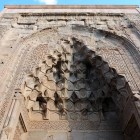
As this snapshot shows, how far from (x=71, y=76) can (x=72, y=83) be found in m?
0.16

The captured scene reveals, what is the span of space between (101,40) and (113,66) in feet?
3.17

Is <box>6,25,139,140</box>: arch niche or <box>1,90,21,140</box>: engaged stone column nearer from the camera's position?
<box>1,90,21,140</box>: engaged stone column

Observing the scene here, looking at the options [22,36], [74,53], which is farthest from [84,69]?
[22,36]

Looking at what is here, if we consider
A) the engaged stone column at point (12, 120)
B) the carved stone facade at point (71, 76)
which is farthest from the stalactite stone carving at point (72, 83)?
the engaged stone column at point (12, 120)

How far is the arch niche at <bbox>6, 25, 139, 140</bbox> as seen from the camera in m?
3.58

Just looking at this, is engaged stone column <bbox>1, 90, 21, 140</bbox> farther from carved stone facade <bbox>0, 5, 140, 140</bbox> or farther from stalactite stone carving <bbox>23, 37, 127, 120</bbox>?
stalactite stone carving <bbox>23, 37, 127, 120</bbox>

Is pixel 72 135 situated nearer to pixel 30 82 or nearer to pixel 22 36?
pixel 30 82

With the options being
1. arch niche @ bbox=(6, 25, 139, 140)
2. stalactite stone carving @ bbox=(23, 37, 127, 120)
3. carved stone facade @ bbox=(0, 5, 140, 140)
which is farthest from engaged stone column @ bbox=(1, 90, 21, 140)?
stalactite stone carving @ bbox=(23, 37, 127, 120)

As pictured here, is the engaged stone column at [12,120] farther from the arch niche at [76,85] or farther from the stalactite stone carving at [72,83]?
the stalactite stone carving at [72,83]

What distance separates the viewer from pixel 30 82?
352 cm

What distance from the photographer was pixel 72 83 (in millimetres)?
4383

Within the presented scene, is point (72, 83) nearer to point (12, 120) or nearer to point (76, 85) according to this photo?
point (76, 85)

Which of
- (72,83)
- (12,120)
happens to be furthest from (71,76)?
(12,120)

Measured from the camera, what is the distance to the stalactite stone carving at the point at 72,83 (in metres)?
3.81
